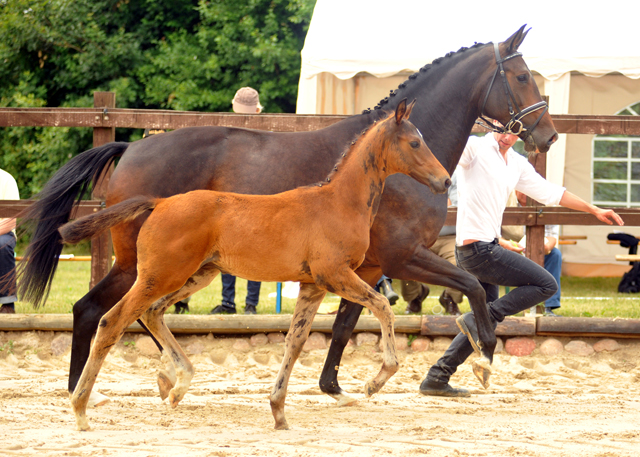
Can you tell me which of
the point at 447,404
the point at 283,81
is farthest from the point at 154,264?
the point at 283,81

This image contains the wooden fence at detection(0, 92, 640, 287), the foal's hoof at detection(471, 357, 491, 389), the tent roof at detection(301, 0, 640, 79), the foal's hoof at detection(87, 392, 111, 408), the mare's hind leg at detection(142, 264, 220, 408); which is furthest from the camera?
the tent roof at detection(301, 0, 640, 79)

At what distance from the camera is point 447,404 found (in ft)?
15.6

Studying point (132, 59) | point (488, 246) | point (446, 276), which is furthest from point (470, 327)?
point (132, 59)

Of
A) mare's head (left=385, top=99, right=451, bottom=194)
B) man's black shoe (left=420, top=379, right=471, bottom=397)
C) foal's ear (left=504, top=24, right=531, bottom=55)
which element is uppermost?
foal's ear (left=504, top=24, right=531, bottom=55)

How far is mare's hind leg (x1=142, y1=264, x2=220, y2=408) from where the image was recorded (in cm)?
408

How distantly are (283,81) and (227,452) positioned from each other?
11571 millimetres

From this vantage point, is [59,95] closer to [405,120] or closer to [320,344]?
[320,344]

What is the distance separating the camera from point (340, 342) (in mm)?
4910

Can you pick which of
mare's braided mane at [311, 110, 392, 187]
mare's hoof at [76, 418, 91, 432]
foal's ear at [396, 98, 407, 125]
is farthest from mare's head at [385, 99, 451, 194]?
mare's hoof at [76, 418, 91, 432]

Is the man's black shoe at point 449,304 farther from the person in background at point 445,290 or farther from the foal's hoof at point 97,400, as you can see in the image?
the foal's hoof at point 97,400

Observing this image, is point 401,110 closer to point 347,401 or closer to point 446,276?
point 446,276

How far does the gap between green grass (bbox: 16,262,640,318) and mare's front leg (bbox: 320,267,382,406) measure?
1652mm

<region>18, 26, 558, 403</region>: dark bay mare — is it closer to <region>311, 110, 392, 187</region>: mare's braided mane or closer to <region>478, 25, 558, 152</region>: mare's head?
<region>478, 25, 558, 152</region>: mare's head

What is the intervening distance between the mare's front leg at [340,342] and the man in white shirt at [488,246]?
2.06 ft
